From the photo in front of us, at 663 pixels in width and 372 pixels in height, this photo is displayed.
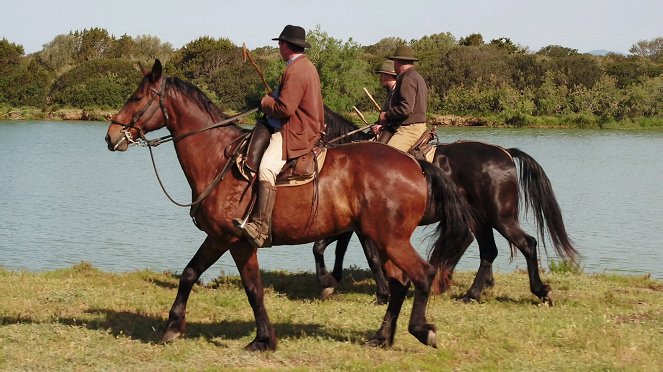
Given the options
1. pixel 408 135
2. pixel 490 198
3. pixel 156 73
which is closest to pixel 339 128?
pixel 408 135

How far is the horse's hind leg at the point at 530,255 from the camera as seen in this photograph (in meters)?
10.8

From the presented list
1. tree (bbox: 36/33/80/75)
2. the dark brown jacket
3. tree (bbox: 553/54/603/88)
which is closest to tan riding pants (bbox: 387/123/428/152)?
the dark brown jacket

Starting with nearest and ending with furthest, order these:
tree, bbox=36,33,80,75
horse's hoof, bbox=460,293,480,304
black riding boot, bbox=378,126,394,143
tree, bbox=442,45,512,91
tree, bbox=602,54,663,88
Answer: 1. horse's hoof, bbox=460,293,480,304
2. black riding boot, bbox=378,126,394,143
3. tree, bbox=442,45,512,91
4. tree, bbox=602,54,663,88
5. tree, bbox=36,33,80,75

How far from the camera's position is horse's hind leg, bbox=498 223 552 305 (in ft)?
35.4

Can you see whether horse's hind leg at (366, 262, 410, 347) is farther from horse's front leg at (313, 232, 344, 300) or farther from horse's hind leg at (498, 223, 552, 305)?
horse's hind leg at (498, 223, 552, 305)

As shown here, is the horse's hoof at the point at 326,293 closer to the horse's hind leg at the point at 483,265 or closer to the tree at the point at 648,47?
the horse's hind leg at the point at 483,265

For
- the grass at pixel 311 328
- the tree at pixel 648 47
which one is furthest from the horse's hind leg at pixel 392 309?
the tree at pixel 648 47

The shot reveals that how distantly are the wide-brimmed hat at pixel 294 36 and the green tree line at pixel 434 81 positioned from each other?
1828 inches

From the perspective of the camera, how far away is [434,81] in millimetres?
72000

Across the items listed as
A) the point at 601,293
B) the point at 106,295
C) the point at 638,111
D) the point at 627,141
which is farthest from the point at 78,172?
the point at 638,111

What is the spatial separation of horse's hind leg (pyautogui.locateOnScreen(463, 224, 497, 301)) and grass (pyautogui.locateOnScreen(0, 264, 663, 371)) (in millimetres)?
229

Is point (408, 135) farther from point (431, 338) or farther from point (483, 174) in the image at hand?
point (431, 338)

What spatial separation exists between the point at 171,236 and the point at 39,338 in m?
11.8

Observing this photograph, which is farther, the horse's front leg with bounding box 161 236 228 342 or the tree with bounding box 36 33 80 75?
the tree with bounding box 36 33 80 75
